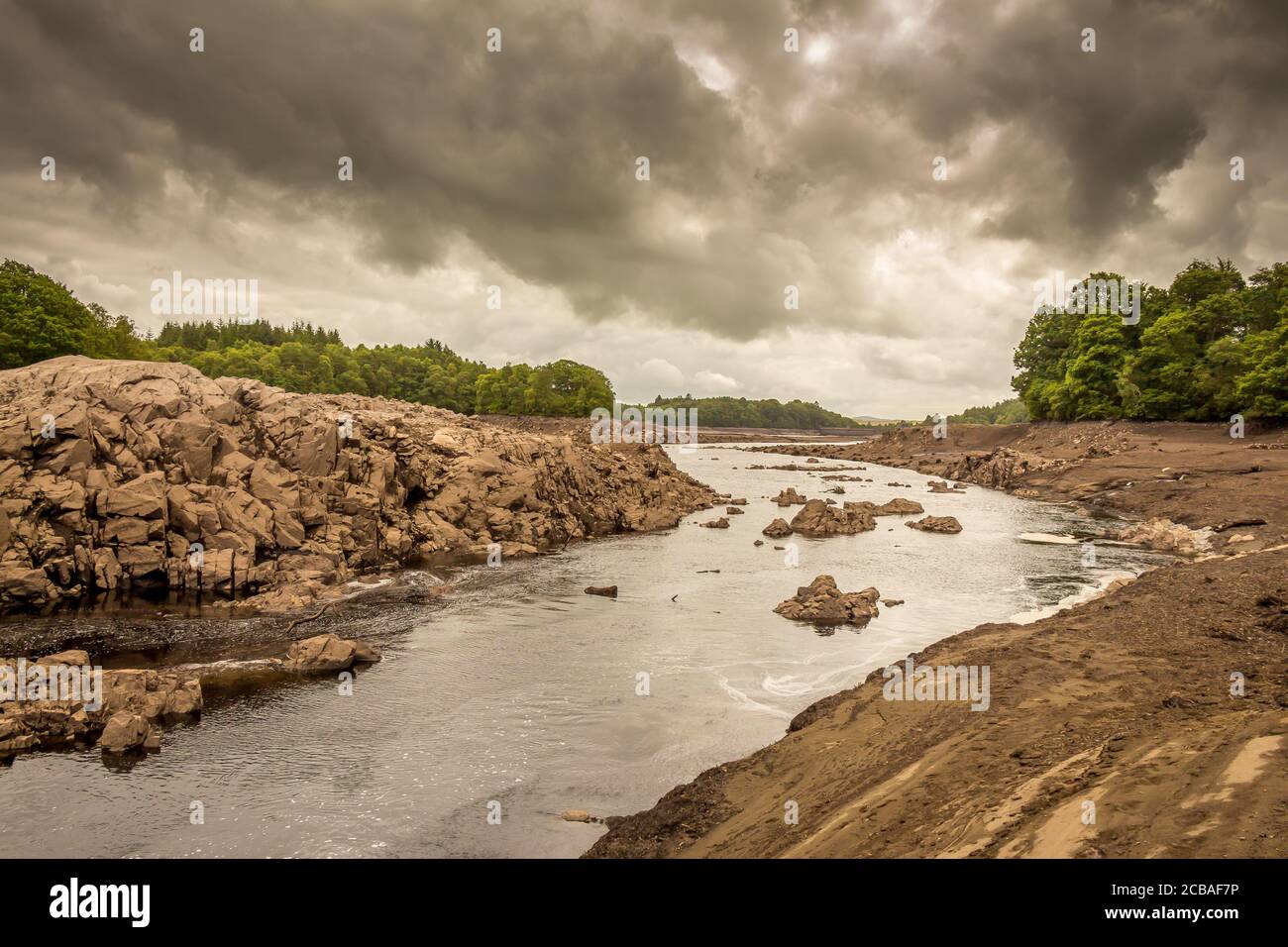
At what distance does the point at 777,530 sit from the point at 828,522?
4.47 meters

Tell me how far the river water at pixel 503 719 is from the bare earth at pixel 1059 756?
6.44 ft

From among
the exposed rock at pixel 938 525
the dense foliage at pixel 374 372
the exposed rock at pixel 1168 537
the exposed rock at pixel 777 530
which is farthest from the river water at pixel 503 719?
the dense foliage at pixel 374 372

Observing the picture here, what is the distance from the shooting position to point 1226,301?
81688 mm

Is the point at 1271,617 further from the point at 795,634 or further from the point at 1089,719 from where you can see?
the point at 795,634

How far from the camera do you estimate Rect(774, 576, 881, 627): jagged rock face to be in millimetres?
27297

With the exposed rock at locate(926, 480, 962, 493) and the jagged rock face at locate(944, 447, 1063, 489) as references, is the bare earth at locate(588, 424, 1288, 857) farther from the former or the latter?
the jagged rock face at locate(944, 447, 1063, 489)

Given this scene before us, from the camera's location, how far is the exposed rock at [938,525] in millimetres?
50188

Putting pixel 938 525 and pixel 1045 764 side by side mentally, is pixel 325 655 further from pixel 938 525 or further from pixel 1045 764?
pixel 938 525

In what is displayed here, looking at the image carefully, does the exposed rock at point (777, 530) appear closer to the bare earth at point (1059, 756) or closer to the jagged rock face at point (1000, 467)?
the bare earth at point (1059, 756)

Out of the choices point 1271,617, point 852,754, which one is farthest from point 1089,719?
point 1271,617

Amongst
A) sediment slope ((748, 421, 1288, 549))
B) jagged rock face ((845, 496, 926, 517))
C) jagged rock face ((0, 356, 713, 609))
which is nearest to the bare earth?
jagged rock face ((0, 356, 713, 609))

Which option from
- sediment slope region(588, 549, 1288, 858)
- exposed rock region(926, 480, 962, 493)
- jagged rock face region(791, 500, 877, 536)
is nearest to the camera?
sediment slope region(588, 549, 1288, 858)

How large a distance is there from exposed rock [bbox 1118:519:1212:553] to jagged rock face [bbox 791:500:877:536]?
656 inches
